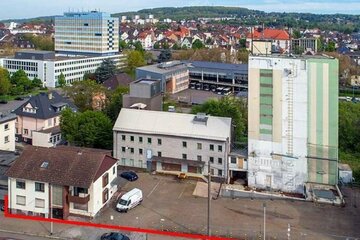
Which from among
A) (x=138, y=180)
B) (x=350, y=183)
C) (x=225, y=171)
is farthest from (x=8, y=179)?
(x=350, y=183)

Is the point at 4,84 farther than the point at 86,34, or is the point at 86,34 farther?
the point at 86,34

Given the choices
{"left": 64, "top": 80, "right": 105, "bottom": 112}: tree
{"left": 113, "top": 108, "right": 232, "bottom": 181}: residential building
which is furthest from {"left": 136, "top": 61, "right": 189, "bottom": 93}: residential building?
{"left": 113, "top": 108, "right": 232, "bottom": 181}: residential building

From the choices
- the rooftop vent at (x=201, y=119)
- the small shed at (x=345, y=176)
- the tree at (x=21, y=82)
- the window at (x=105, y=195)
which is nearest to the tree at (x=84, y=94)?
the rooftop vent at (x=201, y=119)

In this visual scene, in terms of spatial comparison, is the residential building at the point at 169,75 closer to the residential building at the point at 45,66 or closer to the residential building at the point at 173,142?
the residential building at the point at 45,66

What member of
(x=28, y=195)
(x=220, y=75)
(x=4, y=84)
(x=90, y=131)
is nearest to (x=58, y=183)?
(x=28, y=195)

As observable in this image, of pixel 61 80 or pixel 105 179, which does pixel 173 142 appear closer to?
pixel 105 179

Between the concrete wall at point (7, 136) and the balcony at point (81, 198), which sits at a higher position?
the concrete wall at point (7, 136)

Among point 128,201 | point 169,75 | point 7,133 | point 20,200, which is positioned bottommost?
point 128,201
